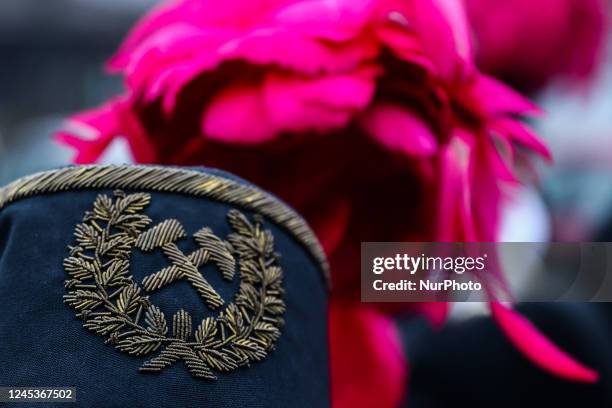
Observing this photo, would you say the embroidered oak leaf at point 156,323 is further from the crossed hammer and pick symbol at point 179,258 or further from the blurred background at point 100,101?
the blurred background at point 100,101

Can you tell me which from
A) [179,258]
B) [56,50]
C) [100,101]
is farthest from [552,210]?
[56,50]

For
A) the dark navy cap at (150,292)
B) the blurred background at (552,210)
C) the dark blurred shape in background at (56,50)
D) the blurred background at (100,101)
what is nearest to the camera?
the dark navy cap at (150,292)

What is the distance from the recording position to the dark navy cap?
0.51 meters

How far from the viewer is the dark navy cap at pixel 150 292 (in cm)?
51

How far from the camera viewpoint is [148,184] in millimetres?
541

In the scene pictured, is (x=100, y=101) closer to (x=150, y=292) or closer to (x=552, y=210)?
(x=552, y=210)

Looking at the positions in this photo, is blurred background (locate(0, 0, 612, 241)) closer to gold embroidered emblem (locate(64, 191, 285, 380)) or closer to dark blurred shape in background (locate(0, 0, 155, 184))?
dark blurred shape in background (locate(0, 0, 155, 184))

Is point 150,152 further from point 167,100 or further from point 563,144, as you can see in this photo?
point 563,144

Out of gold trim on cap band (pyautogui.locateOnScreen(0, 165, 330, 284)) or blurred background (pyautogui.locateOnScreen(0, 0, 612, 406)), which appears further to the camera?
blurred background (pyautogui.locateOnScreen(0, 0, 612, 406))

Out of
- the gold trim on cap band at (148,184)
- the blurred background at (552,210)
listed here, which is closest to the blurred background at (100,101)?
the blurred background at (552,210)

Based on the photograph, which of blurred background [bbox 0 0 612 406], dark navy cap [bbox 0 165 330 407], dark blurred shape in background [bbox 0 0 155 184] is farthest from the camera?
dark blurred shape in background [bbox 0 0 155 184]

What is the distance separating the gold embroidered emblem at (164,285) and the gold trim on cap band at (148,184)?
10 millimetres

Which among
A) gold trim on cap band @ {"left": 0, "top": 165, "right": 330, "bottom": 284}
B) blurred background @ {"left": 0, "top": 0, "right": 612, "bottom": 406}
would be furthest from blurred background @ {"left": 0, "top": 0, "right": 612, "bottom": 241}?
gold trim on cap band @ {"left": 0, "top": 165, "right": 330, "bottom": 284}

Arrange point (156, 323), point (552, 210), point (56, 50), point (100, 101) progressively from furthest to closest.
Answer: point (56, 50), point (100, 101), point (552, 210), point (156, 323)
